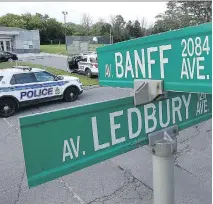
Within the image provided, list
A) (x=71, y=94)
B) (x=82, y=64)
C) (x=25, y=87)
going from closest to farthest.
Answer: (x=25, y=87), (x=71, y=94), (x=82, y=64)

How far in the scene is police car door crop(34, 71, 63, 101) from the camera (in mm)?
10070

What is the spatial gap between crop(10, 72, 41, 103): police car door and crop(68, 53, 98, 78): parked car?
6.54m

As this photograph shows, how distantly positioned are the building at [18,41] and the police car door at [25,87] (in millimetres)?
35649

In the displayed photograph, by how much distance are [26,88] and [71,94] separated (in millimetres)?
2159

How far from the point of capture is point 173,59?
1233mm

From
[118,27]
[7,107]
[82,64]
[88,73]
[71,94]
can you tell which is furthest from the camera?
[118,27]

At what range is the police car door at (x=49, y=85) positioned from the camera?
33.0ft

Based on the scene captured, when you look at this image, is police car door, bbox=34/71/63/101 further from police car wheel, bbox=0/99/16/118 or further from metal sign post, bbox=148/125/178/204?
metal sign post, bbox=148/125/178/204

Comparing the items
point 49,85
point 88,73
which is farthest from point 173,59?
point 88,73

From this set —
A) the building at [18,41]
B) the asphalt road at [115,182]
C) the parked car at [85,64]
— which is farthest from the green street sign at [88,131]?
the building at [18,41]

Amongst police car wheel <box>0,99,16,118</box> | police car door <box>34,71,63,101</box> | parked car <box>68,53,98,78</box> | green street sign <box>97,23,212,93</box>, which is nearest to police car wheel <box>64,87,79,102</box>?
police car door <box>34,71,63,101</box>

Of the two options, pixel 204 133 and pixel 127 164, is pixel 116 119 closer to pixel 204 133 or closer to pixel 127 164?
pixel 127 164

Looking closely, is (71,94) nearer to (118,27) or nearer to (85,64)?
(85,64)

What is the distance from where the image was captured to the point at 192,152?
5352 mm
